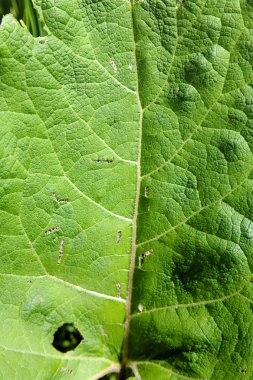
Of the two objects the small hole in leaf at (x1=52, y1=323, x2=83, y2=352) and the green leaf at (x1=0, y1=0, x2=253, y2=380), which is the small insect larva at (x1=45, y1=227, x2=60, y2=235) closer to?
the green leaf at (x1=0, y1=0, x2=253, y2=380)

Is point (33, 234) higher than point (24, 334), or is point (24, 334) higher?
point (33, 234)

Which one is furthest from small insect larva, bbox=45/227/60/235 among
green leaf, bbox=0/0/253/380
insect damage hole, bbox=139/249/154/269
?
insect damage hole, bbox=139/249/154/269

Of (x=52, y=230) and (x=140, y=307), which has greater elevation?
(x=52, y=230)

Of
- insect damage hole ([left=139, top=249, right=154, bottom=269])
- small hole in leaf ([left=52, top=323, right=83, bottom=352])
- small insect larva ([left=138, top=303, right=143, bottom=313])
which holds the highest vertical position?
insect damage hole ([left=139, top=249, right=154, bottom=269])

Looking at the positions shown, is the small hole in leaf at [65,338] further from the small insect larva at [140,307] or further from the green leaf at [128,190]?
the small insect larva at [140,307]

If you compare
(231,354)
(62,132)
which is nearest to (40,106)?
(62,132)

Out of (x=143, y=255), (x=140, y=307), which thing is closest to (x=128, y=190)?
(x=143, y=255)

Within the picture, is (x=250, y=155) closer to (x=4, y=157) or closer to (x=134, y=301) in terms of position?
(x=134, y=301)

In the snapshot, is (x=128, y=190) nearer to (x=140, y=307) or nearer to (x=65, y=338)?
(x=140, y=307)

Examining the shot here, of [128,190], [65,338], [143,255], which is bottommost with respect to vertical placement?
[65,338]
